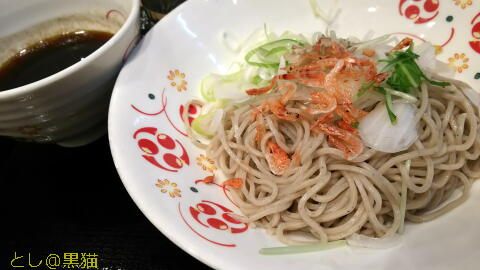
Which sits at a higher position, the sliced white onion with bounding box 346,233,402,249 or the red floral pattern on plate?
the sliced white onion with bounding box 346,233,402,249

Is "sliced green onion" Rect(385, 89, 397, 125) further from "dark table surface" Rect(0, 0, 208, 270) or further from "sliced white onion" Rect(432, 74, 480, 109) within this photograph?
"dark table surface" Rect(0, 0, 208, 270)

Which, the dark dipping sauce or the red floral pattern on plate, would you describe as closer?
the red floral pattern on plate

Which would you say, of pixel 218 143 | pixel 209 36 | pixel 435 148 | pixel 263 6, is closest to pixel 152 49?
pixel 209 36

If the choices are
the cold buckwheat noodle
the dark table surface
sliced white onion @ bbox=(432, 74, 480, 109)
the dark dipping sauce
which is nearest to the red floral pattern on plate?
the cold buckwheat noodle

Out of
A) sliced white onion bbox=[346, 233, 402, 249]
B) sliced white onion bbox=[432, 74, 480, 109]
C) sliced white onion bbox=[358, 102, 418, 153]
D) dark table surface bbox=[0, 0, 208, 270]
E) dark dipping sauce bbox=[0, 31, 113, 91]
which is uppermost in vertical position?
sliced white onion bbox=[432, 74, 480, 109]

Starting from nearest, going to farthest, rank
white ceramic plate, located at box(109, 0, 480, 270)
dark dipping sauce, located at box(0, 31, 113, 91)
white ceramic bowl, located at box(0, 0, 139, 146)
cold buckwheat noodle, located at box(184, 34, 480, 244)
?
1. white ceramic plate, located at box(109, 0, 480, 270)
2. white ceramic bowl, located at box(0, 0, 139, 146)
3. cold buckwheat noodle, located at box(184, 34, 480, 244)
4. dark dipping sauce, located at box(0, 31, 113, 91)

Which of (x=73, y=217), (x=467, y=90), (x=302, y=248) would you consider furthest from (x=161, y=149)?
(x=467, y=90)

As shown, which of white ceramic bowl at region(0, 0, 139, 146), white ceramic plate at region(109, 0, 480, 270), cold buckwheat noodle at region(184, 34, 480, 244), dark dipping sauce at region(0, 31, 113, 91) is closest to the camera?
white ceramic plate at region(109, 0, 480, 270)

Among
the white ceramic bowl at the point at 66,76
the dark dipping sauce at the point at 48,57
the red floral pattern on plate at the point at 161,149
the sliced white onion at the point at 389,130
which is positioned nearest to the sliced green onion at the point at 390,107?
the sliced white onion at the point at 389,130
